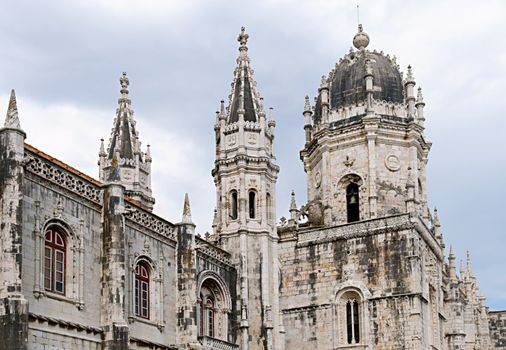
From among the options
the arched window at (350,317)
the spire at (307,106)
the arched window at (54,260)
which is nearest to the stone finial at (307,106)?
the spire at (307,106)

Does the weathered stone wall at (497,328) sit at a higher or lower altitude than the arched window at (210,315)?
higher

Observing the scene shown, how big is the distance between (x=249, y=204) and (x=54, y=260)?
13476 mm

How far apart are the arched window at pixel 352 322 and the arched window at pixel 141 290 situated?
12.7 meters

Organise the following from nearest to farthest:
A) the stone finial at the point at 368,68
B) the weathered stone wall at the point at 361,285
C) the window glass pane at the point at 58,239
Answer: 1. the window glass pane at the point at 58,239
2. the weathered stone wall at the point at 361,285
3. the stone finial at the point at 368,68

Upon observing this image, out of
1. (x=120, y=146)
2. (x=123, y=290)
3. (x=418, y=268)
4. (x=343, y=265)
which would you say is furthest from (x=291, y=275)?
(x=123, y=290)

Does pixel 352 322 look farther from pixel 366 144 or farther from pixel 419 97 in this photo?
pixel 419 97

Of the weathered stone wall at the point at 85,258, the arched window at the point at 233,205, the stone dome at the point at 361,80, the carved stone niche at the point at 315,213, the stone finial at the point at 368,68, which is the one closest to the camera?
the weathered stone wall at the point at 85,258

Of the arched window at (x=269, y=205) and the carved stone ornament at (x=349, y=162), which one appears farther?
the carved stone ornament at (x=349, y=162)

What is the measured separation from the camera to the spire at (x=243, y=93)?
3831 centimetres

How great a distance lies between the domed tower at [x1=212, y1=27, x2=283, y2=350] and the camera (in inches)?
1421

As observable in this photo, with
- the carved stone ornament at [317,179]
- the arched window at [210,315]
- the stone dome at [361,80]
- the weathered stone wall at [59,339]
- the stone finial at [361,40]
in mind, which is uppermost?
the stone finial at [361,40]

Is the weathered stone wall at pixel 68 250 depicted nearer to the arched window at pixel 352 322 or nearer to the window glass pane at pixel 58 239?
the window glass pane at pixel 58 239

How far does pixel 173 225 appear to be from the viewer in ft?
105

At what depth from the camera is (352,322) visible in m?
39.7
